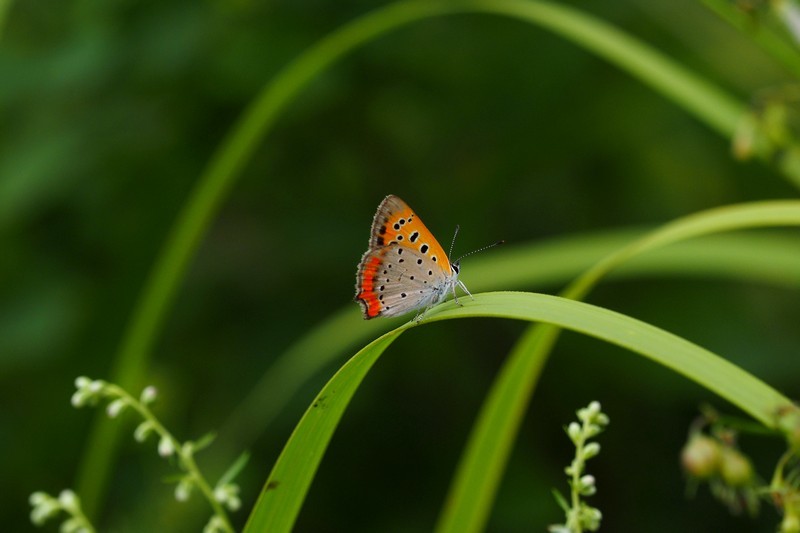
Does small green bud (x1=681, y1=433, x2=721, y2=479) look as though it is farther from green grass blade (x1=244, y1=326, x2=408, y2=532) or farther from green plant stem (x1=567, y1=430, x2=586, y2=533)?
green grass blade (x1=244, y1=326, x2=408, y2=532)

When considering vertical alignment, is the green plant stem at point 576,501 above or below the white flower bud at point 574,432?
below

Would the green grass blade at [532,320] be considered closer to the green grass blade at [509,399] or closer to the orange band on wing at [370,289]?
the green grass blade at [509,399]

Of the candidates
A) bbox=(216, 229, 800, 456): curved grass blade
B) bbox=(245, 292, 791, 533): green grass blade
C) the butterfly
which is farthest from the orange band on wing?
bbox=(216, 229, 800, 456): curved grass blade

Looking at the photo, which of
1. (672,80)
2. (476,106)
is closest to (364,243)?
(476,106)

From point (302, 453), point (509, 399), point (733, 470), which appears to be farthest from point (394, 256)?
point (733, 470)

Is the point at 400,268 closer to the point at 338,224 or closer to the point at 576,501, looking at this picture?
the point at 576,501

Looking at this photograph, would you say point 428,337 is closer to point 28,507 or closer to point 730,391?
point 28,507

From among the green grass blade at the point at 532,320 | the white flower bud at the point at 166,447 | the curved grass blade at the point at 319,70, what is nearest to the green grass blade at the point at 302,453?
the green grass blade at the point at 532,320
